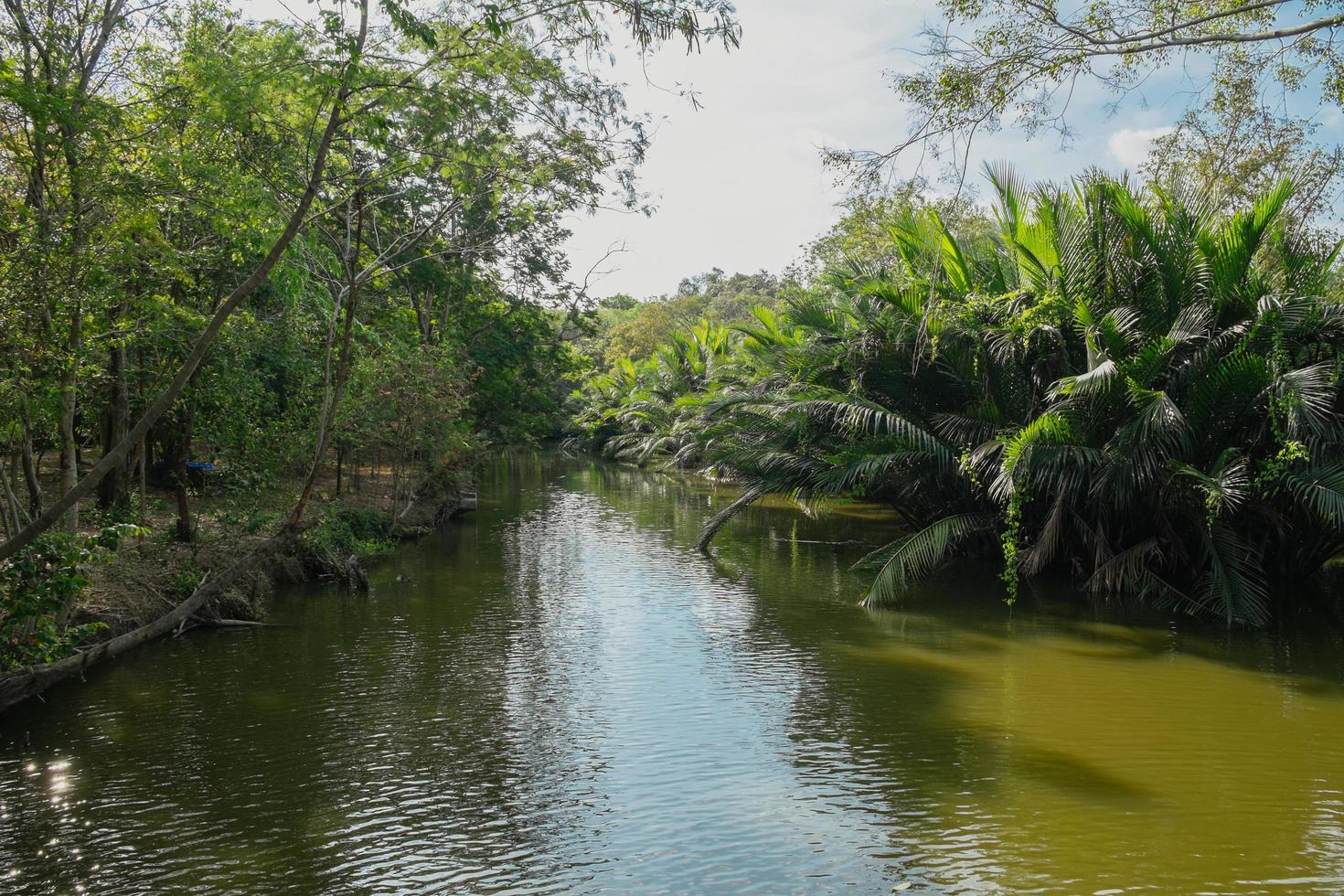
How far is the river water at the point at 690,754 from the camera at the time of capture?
18.0 ft

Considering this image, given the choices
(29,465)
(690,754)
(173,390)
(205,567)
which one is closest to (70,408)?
(29,465)

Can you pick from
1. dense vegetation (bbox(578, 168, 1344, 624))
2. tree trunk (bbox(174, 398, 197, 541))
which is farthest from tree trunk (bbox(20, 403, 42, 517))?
dense vegetation (bbox(578, 168, 1344, 624))

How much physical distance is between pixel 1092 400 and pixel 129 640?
428 inches

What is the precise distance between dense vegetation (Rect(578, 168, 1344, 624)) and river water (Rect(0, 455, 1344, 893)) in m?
1.35

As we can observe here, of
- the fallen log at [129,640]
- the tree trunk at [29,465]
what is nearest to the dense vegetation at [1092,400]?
the fallen log at [129,640]

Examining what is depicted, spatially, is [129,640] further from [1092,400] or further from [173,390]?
[1092,400]

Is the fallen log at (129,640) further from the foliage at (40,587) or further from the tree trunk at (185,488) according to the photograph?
the tree trunk at (185,488)

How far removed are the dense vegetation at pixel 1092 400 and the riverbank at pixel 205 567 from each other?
249 inches

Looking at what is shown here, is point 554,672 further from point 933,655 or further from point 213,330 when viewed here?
point 213,330

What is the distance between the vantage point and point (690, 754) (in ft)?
23.9

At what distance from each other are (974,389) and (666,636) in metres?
5.90

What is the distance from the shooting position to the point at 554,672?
376 inches

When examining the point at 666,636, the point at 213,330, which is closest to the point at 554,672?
the point at 666,636

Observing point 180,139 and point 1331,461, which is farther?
point 1331,461
